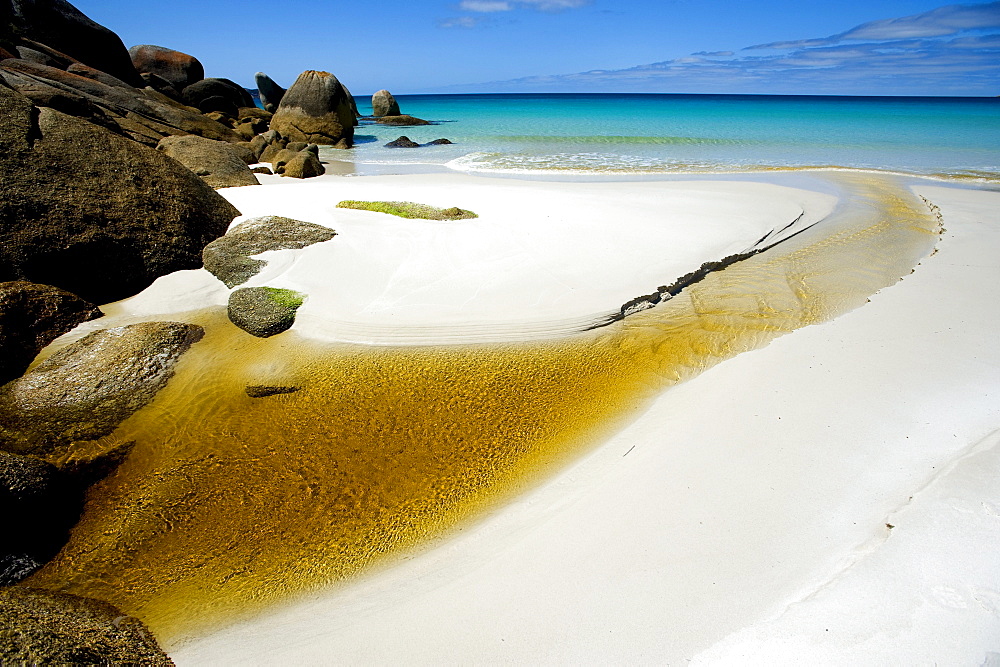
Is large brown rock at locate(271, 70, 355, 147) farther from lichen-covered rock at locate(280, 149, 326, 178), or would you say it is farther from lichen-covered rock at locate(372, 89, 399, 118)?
lichen-covered rock at locate(372, 89, 399, 118)

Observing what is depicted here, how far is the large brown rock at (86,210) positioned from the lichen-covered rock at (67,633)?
15.3 ft

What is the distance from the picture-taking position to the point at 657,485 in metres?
3.67

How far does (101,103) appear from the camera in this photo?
14.1m

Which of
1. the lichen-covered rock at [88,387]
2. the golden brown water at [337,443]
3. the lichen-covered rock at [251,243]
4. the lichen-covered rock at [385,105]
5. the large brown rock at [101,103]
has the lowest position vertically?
the golden brown water at [337,443]

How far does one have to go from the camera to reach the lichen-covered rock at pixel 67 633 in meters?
2.30

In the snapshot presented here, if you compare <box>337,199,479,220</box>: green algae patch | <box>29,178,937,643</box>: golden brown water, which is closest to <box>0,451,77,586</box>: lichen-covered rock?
<box>29,178,937,643</box>: golden brown water

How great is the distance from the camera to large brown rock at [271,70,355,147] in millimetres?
23906

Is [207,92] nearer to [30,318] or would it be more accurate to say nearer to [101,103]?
[101,103]

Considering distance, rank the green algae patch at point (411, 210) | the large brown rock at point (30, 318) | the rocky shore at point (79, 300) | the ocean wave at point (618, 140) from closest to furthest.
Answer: the rocky shore at point (79, 300), the large brown rock at point (30, 318), the green algae patch at point (411, 210), the ocean wave at point (618, 140)

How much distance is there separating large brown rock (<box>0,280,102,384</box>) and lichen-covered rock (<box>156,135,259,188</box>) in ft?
18.4

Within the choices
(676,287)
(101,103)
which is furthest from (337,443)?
(101,103)

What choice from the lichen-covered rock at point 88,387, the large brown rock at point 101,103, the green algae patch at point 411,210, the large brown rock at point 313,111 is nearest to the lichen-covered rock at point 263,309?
the lichen-covered rock at point 88,387

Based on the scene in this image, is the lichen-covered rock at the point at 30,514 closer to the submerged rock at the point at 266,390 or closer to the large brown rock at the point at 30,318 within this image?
the submerged rock at the point at 266,390

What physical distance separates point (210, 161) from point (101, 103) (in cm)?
578
